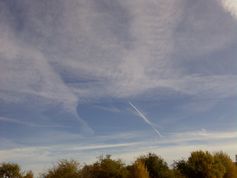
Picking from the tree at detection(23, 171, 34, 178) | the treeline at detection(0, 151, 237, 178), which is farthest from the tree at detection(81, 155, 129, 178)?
the tree at detection(23, 171, 34, 178)

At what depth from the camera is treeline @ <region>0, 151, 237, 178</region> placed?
57.5 metres

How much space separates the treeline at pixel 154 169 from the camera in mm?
57531

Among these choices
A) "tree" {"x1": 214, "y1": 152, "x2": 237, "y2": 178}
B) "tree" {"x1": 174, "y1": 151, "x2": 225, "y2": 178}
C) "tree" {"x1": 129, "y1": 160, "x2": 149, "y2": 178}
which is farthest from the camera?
"tree" {"x1": 214, "y1": 152, "x2": 237, "y2": 178}

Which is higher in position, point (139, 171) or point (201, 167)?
point (201, 167)

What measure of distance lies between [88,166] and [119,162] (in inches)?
205

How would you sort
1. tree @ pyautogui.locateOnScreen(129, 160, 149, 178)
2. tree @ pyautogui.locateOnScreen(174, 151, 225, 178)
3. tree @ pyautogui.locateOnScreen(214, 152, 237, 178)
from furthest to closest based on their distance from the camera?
tree @ pyautogui.locateOnScreen(214, 152, 237, 178)
tree @ pyautogui.locateOnScreen(174, 151, 225, 178)
tree @ pyautogui.locateOnScreen(129, 160, 149, 178)

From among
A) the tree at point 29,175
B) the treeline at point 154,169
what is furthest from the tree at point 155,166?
the tree at point 29,175

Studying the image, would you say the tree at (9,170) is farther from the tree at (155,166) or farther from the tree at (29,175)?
the tree at (155,166)

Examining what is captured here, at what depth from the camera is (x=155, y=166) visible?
64.1 m

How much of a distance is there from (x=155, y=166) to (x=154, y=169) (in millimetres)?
544

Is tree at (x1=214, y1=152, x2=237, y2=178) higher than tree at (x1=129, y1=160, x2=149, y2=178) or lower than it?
higher

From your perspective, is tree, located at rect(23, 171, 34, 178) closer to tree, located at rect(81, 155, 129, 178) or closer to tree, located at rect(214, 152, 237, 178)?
tree, located at rect(81, 155, 129, 178)

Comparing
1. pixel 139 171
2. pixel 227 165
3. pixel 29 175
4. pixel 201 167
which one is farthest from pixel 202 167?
pixel 29 175

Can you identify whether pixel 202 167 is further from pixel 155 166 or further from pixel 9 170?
pixel 9 170
